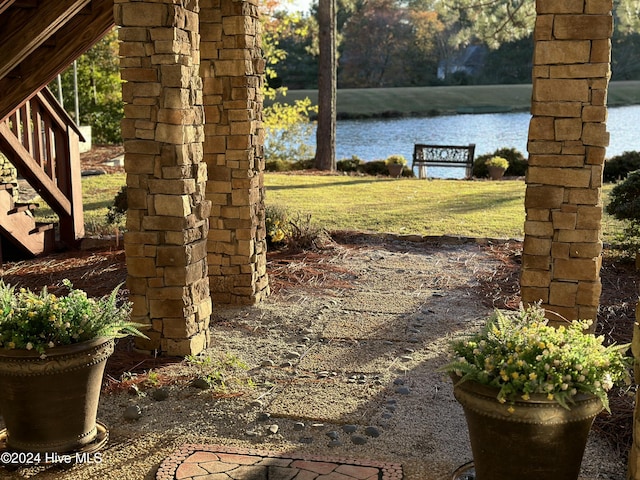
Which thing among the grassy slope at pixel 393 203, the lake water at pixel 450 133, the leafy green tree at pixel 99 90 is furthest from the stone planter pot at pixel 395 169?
the leafy green tree at pixel 99 90

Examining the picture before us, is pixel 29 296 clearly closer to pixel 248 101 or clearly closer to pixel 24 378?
pixel 24 378

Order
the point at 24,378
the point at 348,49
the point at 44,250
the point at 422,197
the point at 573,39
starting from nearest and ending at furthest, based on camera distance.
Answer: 1. the point at 24,378
2. the point at 573,39
3. the point at 44,250
4. the point at 422,197
5. the point at 348,49

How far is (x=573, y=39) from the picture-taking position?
5.20 m

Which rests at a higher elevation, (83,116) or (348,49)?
(348,49)

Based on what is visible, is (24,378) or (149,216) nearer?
(24,378)

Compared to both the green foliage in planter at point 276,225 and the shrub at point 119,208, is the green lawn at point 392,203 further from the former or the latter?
the green foliage in planter at point 276,225

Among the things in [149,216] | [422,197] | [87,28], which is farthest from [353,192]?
[149,216]

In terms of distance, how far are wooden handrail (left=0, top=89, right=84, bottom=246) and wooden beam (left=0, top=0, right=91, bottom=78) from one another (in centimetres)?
208

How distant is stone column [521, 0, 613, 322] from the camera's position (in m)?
5.20

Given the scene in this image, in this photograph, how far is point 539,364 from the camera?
356 centimetres

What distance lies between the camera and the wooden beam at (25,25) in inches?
267

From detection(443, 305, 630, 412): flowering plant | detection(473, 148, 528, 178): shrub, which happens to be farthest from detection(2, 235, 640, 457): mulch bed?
detection(473, 148, 528, 178): shrub

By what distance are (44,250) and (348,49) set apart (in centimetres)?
3478

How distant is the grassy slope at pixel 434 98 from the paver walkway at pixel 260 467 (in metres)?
33.6
